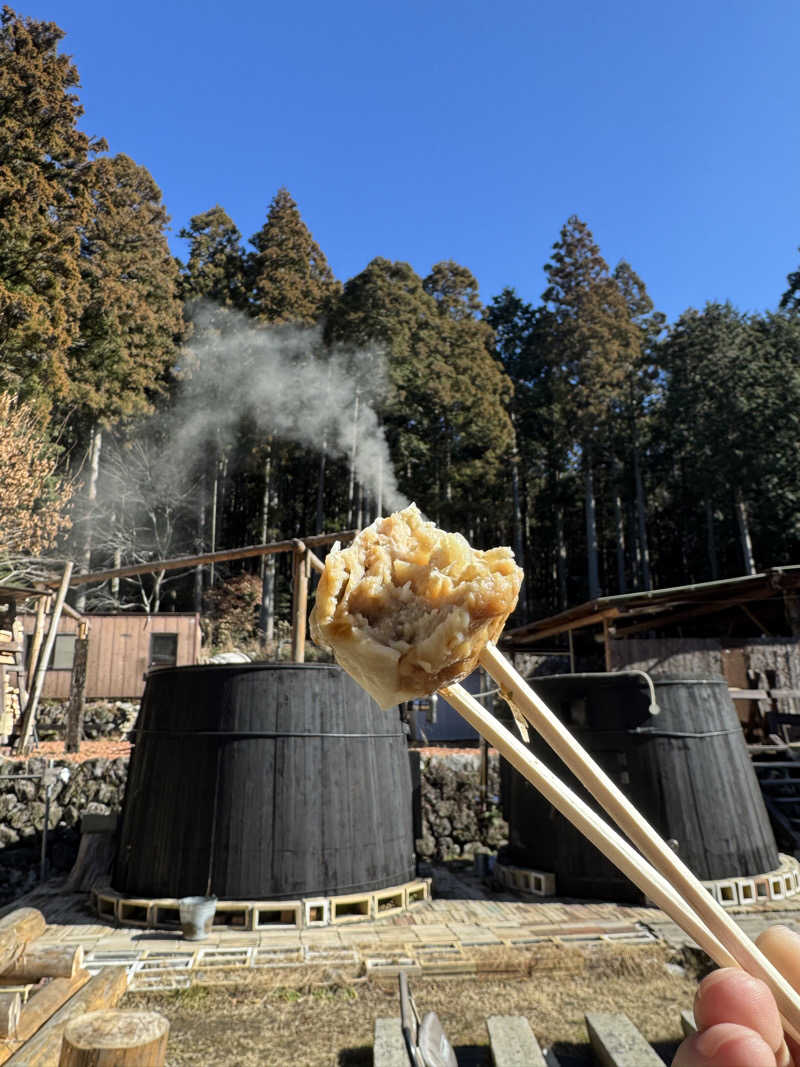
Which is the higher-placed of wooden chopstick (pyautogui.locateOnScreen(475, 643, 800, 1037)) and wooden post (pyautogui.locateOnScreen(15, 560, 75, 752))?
wooden post (pyautogui.locateOnScreen(15, 560, 75, 752))

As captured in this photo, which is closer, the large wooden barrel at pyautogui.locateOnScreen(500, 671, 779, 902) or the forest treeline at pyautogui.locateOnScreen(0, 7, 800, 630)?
the large wooden barrel at pyautogui.locateOnScreen(500, 671, 779, 902)

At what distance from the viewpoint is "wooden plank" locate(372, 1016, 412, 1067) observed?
394 cm

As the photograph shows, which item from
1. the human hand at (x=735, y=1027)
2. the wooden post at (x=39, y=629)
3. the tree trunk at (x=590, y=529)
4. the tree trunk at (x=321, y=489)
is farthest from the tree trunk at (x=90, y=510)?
the human hand at (x=735, y=1027)

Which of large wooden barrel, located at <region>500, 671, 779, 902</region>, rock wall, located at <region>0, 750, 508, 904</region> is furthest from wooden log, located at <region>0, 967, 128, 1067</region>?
rock wall, located at <region>0, 750, 508, 904</region>

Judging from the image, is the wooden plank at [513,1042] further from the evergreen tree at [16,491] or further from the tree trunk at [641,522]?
the tree trunk at [641,522]

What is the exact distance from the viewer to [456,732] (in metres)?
19.4

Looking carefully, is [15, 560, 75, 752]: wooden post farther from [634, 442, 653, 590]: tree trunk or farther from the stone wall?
[634, 442, 653, 590]: tree trunk

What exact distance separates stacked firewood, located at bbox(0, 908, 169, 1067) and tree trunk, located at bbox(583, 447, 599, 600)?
84.4 ft

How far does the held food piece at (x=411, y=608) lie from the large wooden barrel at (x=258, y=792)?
6.39 metres

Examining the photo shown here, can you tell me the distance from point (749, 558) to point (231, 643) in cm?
2048

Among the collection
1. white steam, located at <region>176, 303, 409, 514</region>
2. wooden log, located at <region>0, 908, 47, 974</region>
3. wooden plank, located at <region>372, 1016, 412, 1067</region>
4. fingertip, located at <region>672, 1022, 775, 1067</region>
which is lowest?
wooden plank, located at <region>372, 1016, 412, 1067</region>

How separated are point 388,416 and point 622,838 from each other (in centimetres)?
3183

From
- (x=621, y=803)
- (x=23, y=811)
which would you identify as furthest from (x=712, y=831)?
(x=23, y=811)

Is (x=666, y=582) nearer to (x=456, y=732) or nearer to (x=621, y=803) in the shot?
(x=456, y=732)
